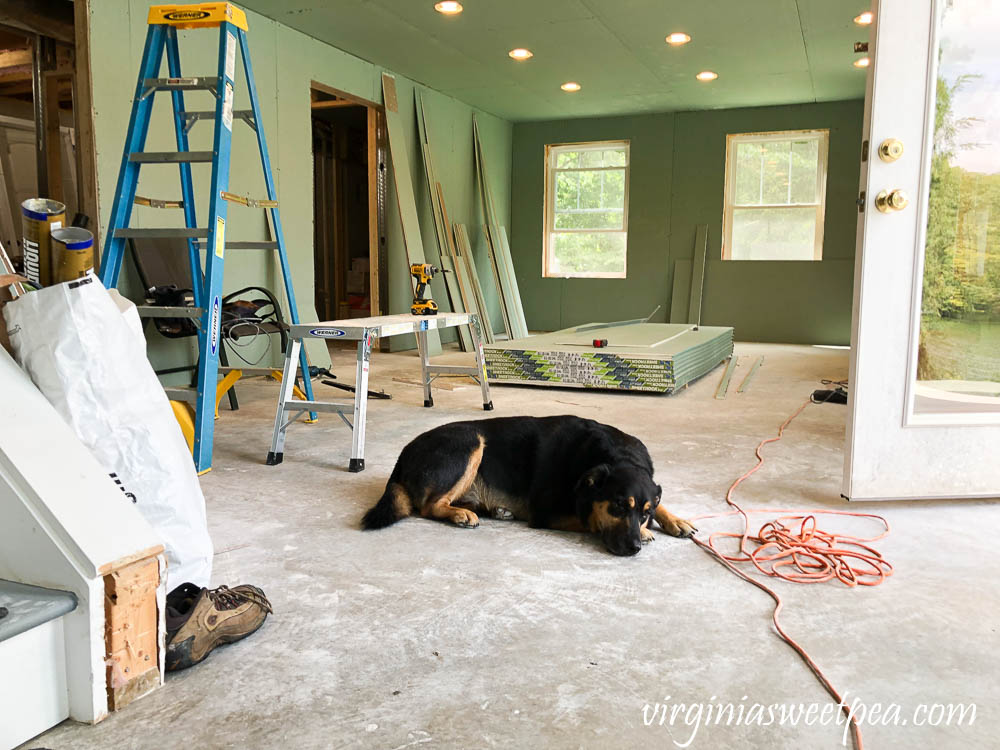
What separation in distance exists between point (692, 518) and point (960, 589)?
78 centimetres

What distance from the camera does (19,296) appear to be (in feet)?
4.91

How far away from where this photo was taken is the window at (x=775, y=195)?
29.8 feet

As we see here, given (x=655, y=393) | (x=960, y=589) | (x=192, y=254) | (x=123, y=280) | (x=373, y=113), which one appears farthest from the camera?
(x=373, y=113)

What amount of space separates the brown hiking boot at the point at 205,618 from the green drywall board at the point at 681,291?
8.52 meters

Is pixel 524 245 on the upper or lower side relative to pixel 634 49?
lower

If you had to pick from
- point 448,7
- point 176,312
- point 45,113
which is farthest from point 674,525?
point 45,113

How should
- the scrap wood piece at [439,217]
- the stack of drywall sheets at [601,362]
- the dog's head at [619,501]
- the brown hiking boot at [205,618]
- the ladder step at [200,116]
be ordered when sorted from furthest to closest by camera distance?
the scrap wood piece at [439,217] < the stack of drywall sheets at [601,362] < the ladder step at [200,116] < the dog's head at [619,501] < the brown hiking boot at [205,618]

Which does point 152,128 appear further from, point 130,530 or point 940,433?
point 940,433

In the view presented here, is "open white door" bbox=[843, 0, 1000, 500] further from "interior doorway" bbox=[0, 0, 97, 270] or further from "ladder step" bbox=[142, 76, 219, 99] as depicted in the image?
"interior doorway" bbox=[0, 0, 97, 270]

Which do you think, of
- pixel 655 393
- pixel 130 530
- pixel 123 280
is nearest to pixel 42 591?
pixel 130 530

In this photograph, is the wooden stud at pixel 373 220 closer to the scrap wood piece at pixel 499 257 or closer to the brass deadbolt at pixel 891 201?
the scrap wood piece at pixel 499 257

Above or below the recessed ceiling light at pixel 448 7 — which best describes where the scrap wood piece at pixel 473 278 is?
below

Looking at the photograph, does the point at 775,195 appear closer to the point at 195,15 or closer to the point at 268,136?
the point at 268,136

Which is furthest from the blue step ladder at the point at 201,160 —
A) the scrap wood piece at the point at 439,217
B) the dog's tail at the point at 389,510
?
the scrap wood piece at the point at 439,217
